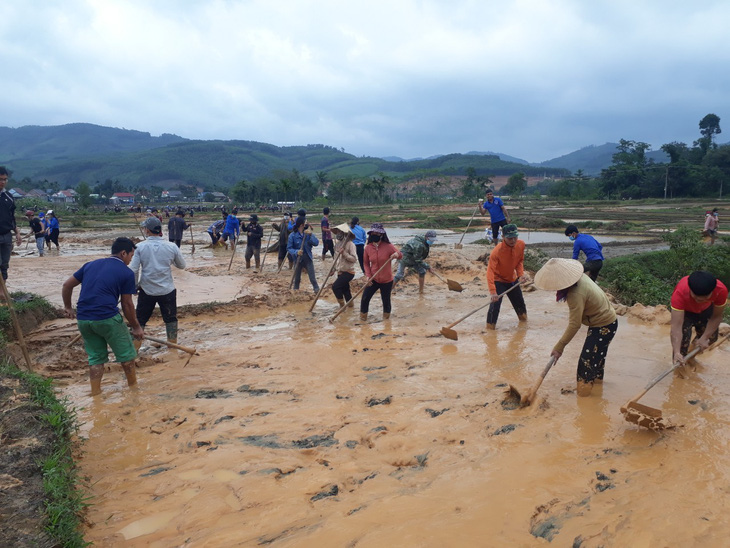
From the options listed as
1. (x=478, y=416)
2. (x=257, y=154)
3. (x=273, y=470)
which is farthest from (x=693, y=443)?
(x=257, y=154)

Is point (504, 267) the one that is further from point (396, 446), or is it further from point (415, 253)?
point (396, 446)

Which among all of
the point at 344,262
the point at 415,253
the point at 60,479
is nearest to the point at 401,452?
the point at 60,479

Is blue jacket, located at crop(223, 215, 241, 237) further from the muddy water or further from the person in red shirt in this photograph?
the person in red shirt

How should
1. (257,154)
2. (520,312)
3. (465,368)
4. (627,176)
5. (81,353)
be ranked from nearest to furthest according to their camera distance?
(465,368) → (81,353) → (520,312) → (627,176) → (257,154)

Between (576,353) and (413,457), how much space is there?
314cm

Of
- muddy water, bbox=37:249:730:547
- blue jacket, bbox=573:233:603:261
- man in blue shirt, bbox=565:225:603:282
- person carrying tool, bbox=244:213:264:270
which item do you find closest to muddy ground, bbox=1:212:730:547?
muddy water, bbox=37:249:730:547

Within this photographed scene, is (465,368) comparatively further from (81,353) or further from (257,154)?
(257,154)

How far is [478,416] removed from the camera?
166 inches

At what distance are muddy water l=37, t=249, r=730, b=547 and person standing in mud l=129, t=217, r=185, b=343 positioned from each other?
71 cm

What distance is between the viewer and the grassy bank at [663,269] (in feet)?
35.1

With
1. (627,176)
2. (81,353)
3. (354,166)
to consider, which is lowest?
(81,353)

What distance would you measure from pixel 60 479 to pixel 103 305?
2.17 m

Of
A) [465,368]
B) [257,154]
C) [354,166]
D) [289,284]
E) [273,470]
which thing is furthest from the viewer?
[257,154]

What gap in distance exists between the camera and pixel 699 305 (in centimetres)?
470
